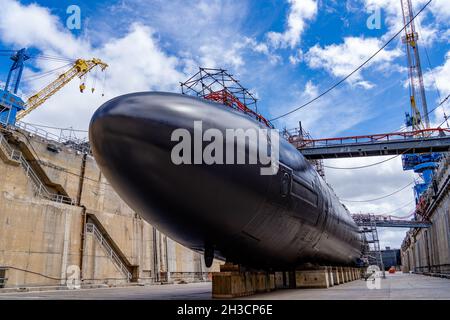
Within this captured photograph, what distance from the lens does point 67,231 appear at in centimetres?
2038

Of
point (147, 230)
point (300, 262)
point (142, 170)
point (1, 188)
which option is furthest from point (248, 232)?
point (147, 230)

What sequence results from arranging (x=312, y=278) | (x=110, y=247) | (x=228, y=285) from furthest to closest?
1. (x=110, y=247)
2. (x=312, y=278)
3. (x=228, y=285)

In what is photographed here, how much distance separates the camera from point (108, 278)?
2253 cm

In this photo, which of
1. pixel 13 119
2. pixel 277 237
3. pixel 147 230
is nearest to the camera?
pixel 277 237

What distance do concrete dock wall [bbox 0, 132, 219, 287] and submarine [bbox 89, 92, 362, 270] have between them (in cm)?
926

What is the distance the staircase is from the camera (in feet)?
64.1

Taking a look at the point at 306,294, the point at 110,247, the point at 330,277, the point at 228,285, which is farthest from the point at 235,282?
the point at 110,247

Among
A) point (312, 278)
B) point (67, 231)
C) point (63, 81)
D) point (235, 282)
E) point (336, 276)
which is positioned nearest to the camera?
point (235, 282)

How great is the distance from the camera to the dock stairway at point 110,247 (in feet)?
74.0

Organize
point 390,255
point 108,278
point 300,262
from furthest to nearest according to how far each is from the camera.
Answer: point 390,255 < point 108,278 < point 300,262

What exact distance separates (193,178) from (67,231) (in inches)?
694

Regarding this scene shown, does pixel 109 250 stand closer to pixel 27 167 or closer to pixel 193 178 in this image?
pixel 27 167

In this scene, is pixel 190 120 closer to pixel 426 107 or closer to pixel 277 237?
pixel 277 237

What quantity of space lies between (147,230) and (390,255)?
337 ft
